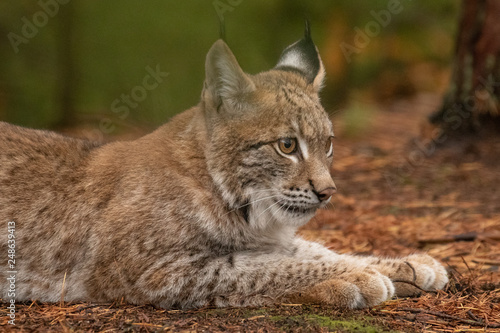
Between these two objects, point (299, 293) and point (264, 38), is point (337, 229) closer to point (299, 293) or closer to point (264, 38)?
point (299, 293)

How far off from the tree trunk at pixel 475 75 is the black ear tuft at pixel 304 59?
357 cm

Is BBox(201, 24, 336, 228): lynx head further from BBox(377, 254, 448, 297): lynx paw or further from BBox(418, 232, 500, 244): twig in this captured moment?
BBox(418, 232, 500, 244): twig

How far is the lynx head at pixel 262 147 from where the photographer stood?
149 inches

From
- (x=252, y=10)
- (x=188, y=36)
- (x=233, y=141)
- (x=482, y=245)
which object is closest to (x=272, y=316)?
(x=233, y=141)

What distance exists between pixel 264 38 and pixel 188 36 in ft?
4.49

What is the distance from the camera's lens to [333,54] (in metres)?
11.0

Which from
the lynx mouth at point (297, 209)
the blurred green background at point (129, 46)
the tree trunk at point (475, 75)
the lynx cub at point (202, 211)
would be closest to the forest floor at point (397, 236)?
the lynx cub at point (202, 211)

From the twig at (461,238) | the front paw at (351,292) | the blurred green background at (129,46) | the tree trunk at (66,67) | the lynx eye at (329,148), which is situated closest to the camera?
the front paw at (351,292)

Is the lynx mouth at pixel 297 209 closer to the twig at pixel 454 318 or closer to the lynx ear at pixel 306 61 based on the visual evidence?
the twig at pixel 454 318

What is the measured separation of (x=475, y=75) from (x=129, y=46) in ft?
17.1

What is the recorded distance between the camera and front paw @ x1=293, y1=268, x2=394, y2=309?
3.59 meters

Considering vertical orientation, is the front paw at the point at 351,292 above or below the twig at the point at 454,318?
above

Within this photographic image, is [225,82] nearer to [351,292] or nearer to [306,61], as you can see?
[306,61]

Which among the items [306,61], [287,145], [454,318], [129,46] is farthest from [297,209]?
[129,46]
